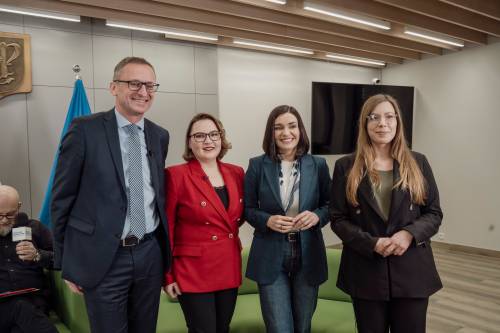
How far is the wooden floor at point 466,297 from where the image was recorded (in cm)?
382

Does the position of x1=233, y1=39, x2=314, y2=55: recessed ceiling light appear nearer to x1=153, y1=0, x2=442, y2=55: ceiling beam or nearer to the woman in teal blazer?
x1=153, y1=0, x2=442, y2=55: ceiling beam

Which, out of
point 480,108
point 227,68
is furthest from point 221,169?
point 480,108

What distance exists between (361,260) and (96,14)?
3.53 metres

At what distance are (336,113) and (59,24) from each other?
3.89 metres

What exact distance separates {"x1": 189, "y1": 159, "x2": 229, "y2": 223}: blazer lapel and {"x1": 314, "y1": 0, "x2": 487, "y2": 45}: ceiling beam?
2.53m

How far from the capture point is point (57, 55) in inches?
178

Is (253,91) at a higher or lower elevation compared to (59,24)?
lower

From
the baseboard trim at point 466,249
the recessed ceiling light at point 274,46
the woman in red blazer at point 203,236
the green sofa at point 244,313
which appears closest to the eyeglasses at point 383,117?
the woman in red blazer at point 203,236

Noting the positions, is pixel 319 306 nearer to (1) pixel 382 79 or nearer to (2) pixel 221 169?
(2) pixel 221 169

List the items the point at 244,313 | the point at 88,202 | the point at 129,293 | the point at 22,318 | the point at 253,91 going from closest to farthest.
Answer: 1. the point at 88,202
2. the point at 129,293
3. the point at 22,318
4. the point at 244,313
5. the point at 253,91

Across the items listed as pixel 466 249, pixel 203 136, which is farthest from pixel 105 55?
pixel 466 249

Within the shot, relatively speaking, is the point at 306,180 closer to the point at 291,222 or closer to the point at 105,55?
the point at 291,222

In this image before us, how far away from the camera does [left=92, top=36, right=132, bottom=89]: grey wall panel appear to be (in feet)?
15.6

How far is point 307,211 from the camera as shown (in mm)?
2117
